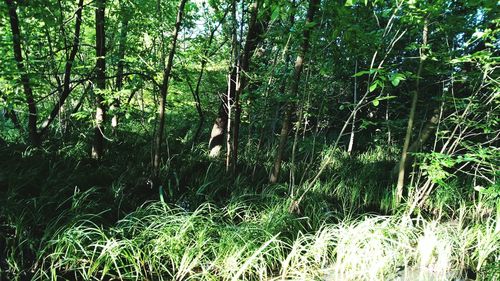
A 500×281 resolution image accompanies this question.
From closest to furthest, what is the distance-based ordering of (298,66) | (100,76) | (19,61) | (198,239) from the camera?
(198,239), (298,66), (19,61), (100,76)

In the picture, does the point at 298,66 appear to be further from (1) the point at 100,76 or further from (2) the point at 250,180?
(1) the point at 100,76

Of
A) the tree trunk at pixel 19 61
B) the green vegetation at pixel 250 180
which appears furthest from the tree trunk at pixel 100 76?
the tree trunk at pixel 19 61

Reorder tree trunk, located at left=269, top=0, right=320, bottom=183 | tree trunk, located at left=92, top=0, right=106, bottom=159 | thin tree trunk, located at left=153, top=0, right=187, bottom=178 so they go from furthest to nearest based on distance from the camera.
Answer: tree trunk, located at left=92, top=0, right=106, bottom=159, thin tree trunk, located at left=153, top=0, right=187, bottom=178, tree trunk, located at left=269, top=0, right=320, bottom=183

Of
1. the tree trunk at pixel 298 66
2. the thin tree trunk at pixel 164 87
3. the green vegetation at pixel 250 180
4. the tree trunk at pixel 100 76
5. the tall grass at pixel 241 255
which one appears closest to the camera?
the tall grass at pixel 241 255

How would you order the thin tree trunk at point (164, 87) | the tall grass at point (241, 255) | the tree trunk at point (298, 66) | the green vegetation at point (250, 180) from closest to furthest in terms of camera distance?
the tall grass at point (241, 255) < the green vegetation at point (250, 180) < the tree trunk at point (298, 66) < the thin tree trunk at point (164, 87)

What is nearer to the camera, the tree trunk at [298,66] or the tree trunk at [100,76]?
the tree trunk at [298,66]

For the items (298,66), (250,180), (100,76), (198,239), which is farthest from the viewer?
(250,180)

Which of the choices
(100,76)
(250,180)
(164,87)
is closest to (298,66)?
(164,87)

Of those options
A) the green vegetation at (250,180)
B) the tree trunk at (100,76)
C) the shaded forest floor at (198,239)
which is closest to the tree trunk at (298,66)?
the green vegetation at (250,180)

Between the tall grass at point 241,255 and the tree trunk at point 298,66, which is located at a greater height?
the tree trunk at point 298,66

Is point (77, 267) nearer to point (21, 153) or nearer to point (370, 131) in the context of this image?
point (21, 153)

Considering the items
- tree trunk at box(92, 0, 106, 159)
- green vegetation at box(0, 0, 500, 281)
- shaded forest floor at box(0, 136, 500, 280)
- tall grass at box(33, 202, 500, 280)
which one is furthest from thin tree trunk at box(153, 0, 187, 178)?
tall grass at box(33, 202, 500, 280)

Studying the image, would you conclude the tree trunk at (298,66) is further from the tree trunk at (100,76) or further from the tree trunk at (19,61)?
the tree trunk at (19,61)

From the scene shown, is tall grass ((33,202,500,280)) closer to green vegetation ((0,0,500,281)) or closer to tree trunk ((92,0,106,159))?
green vegetation ((0,0,500,281))
